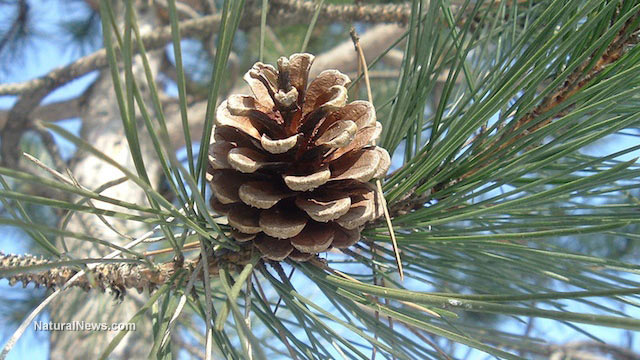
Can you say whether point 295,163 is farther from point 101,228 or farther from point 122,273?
point 101,228

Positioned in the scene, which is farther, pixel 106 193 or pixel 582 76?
pixel 106 193

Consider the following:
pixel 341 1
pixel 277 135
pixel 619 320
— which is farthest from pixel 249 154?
pixel 341 1

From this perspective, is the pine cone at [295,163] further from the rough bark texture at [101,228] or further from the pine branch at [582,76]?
the rough bark texture at [101,228]

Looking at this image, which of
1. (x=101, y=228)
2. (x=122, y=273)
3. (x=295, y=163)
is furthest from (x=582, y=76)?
(x=101, y=228)

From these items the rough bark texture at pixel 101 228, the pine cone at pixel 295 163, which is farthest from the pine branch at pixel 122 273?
the rough bark texture at pixel 101 228

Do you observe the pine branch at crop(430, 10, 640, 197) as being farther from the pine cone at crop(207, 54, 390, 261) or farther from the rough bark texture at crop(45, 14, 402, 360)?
the rough bark texture at crop(45, 14, 402, 360)

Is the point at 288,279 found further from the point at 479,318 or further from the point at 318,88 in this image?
the point at 479,318

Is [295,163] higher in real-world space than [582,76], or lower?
lower

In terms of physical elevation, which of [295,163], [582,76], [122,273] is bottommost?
[122,273]

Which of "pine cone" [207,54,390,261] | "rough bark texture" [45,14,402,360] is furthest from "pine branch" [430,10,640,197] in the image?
"rough bark texture" [45,14,402,360]
